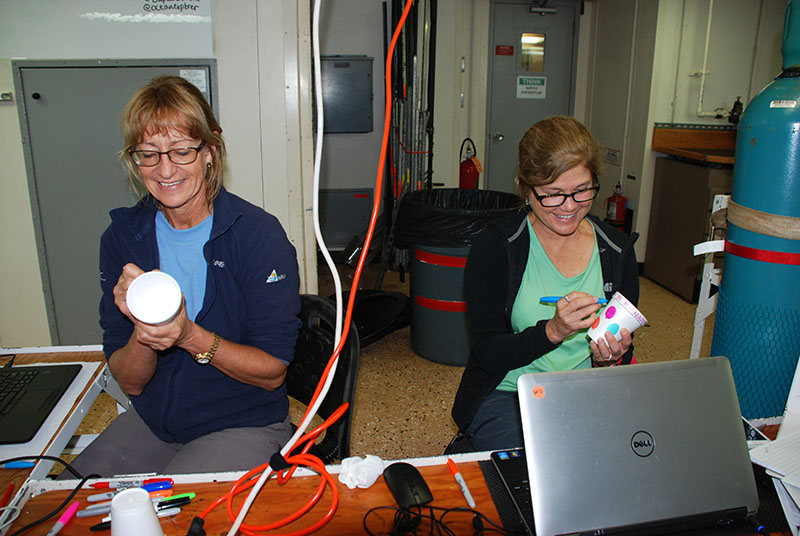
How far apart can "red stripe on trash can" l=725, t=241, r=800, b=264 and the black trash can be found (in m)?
1.08

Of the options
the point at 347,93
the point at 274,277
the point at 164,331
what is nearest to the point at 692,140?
the point at 347,93

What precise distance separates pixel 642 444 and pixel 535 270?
2.21 ft

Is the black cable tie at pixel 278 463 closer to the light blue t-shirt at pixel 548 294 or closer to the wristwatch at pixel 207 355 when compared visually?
the wristwatch at pixel 207 355

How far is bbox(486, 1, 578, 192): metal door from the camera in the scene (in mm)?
4980

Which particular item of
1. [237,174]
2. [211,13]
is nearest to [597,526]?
[237,174]

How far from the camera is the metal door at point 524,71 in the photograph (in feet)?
16.3

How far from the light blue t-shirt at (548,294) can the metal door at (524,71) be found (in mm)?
3895

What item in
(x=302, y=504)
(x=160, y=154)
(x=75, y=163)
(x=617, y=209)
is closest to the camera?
(x=302, y=504)

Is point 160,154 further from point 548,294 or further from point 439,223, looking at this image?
point 439,223

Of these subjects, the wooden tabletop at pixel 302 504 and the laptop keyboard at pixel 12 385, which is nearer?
the wooden tabletop at pixel 302 504

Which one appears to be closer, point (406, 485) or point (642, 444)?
point (642, 444)

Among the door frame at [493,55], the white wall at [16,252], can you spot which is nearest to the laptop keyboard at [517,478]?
the white wall at [16,252]

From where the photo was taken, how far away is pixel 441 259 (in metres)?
2.94

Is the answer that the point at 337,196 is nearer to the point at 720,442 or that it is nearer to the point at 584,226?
the point at 584,226
